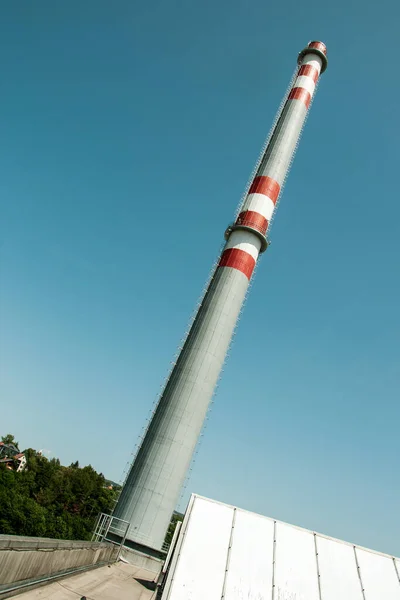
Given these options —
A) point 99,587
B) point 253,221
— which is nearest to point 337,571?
point 99,587

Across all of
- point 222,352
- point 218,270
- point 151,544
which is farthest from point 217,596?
point 218,270

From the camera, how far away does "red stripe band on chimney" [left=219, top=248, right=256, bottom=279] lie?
2520 cm

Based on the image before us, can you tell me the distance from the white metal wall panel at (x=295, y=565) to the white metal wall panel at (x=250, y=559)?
17cm

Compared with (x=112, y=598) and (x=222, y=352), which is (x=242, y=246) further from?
(x=112, y=598)

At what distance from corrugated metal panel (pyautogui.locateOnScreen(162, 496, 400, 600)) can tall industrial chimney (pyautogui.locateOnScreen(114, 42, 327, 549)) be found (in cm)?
1301

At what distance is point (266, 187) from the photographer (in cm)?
2802

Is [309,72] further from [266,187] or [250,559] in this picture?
[250,559]

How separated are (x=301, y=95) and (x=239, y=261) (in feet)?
60.7

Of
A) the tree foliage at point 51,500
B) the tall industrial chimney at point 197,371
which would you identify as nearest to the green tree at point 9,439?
the tree foliage at point 51,500

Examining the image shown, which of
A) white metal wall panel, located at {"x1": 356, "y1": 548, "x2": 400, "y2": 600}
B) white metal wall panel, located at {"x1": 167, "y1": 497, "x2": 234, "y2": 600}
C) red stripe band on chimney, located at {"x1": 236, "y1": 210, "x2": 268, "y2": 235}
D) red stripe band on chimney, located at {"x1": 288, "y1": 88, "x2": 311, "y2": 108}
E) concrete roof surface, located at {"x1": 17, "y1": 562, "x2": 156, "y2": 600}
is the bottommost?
concrete roof surface, located at {"x1": 17, "y1": 562, "x2": 156, "y2": 600}

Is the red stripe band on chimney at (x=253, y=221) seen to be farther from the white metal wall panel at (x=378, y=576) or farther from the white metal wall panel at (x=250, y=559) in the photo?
the white metal wall panel at (x=378, y=576)

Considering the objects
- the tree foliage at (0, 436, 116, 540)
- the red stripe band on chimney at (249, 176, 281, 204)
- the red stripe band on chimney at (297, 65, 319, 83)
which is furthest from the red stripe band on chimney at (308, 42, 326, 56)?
the tree foliage at (0, 436, 116, 540)

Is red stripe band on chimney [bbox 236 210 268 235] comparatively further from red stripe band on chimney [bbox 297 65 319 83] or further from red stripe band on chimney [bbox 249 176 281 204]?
red stripe band on chimney [bbox 297 65 319 83]

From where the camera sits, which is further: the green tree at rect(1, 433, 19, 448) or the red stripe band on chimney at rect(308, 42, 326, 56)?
the green tree at rect(1, 433, 19, 448)
